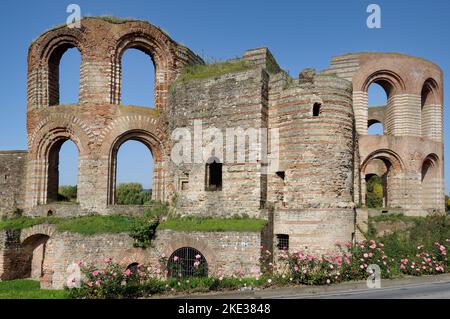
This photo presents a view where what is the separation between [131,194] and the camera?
41.5m

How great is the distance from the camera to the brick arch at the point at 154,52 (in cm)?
1867

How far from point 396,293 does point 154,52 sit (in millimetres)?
14483

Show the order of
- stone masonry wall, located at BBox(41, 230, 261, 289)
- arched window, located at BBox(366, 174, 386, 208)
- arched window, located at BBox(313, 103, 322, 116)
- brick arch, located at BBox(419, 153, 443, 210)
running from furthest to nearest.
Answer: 1. arched window, located at BBox(366, 174, 386, 208)
2. brick arch, located at BBox(419, 153, 443, 210)
3. arched window, located at BBox(313, 103, 322, 116)
4. stone masonry wall, located at BBox(41, 230, 261, 289)

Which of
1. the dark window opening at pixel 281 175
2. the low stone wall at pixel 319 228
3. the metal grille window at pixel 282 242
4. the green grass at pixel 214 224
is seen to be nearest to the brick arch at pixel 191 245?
the green grass at pixel 214 224

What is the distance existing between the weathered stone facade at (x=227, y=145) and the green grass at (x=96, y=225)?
275 millimetres

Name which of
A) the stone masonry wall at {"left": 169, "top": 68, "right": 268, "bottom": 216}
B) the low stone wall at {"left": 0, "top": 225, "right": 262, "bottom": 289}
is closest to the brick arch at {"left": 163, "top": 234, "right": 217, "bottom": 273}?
the low stone wall at {"left": 0, "top": 225, "right": 262, "bottom": 289}

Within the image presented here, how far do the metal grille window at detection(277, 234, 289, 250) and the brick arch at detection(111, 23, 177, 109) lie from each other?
8005 mm

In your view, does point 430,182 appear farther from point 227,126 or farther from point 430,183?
point 227,126

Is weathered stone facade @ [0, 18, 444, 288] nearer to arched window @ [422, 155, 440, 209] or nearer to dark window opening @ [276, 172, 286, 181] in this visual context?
arched window @ [422, 155, 440, 209]

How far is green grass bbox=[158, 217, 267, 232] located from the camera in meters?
14.7

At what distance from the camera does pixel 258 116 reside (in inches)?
627

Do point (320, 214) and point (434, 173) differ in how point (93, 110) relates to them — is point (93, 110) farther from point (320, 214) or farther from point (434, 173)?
point (434, 173)

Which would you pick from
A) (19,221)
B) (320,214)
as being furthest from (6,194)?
(320,214)

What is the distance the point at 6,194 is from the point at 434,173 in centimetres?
2140
